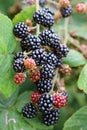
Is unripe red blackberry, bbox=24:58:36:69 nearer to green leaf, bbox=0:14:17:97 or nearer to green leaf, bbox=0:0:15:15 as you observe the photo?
green leaf, bbox=0:14:17:97

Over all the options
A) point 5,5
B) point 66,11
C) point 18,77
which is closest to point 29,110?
point 18,77

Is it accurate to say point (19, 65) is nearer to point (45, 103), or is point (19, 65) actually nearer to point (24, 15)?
point (45, 103)

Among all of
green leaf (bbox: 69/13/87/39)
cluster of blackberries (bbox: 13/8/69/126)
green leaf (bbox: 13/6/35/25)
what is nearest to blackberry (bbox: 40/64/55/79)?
cluster of blackberries (bbox: 13/8/69/126)

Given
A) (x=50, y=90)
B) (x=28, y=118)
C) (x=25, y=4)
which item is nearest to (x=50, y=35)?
(x=50, y=90)

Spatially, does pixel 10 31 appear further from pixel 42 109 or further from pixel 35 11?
pixel 42 109

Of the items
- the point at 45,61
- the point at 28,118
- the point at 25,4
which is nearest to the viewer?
the point at 45,61
